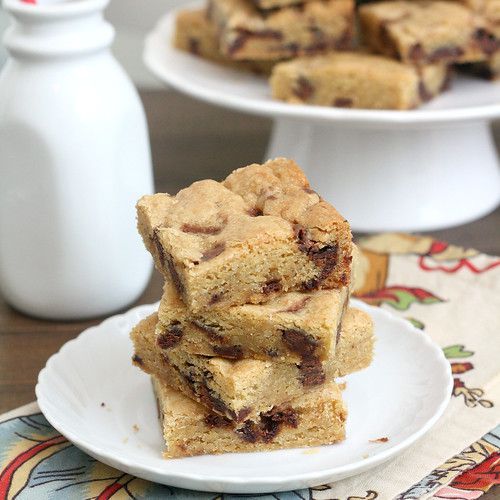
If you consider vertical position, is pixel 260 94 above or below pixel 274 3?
below

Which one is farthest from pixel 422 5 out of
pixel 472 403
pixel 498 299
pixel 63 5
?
pixel 472 403

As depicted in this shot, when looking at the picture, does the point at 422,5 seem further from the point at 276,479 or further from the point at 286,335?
the point at 276,479

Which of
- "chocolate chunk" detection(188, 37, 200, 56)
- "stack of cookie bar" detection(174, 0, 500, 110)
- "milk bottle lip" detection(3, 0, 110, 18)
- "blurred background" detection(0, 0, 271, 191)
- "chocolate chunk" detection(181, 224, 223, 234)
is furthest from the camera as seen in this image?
"blurred background" detection(0, 0, 271, 191)

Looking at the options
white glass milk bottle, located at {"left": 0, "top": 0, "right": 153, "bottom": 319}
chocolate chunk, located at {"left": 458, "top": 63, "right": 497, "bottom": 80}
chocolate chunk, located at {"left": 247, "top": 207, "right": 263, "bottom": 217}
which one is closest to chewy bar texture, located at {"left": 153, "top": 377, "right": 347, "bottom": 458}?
chocolate chunk, located at {"left": 247, "top": 207, "right": 263, "bottom": 217}

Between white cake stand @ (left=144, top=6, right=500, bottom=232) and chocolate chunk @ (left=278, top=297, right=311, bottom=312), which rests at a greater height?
chocolate chunk @ (left=278, top=297, right=311, bottom=312)

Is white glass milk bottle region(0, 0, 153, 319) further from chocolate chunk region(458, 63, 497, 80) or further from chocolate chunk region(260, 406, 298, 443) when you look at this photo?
chocolate chunk region(458, 63, 497, 80)

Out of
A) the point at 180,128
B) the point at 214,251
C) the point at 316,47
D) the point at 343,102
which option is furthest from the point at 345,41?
the point at 214,251

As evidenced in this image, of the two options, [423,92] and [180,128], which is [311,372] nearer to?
[423,92]
